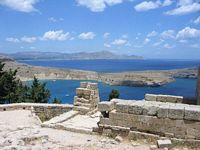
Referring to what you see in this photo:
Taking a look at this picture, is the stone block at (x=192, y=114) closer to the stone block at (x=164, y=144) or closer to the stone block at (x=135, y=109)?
the stone block at (x=164, y=144)

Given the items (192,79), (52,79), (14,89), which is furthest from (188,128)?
(192,79)

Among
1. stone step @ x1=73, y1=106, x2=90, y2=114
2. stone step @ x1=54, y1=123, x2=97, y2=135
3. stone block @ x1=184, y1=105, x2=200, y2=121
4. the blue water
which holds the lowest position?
the blue water

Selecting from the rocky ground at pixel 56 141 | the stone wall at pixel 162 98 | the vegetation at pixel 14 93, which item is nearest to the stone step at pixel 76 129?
the rocky ground at pixel 56 141

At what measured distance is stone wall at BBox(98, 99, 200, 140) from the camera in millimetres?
9977

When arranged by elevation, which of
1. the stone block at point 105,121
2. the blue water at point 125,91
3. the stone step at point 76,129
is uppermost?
the stone block at point 105,121

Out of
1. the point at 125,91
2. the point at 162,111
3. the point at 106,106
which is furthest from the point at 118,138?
the point at 125,91

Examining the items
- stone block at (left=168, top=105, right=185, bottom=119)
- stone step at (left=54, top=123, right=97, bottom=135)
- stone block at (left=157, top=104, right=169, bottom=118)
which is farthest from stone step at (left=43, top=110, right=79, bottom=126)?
stone block at (left=168, top=105, right=185, bottom=119)

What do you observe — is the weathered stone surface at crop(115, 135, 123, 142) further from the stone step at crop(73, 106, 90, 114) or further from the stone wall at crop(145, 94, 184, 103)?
the stone step at crop(73, 106, 90, 114)

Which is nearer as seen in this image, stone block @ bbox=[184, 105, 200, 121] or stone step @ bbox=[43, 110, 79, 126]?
stone block @ bbox=[184, 105, 200, 121]

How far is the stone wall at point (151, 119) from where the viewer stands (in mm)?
9977

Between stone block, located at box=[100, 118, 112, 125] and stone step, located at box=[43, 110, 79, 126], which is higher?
stone block, located at box=[100, 118, 112, 125]

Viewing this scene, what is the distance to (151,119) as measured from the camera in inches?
413

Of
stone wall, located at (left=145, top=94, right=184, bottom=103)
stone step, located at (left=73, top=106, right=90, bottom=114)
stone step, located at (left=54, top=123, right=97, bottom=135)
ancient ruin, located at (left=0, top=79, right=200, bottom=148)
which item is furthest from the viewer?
stone step, located at (left=73, top=106, right=90, bottom=114)

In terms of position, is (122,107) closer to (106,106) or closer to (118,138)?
(106,106)
